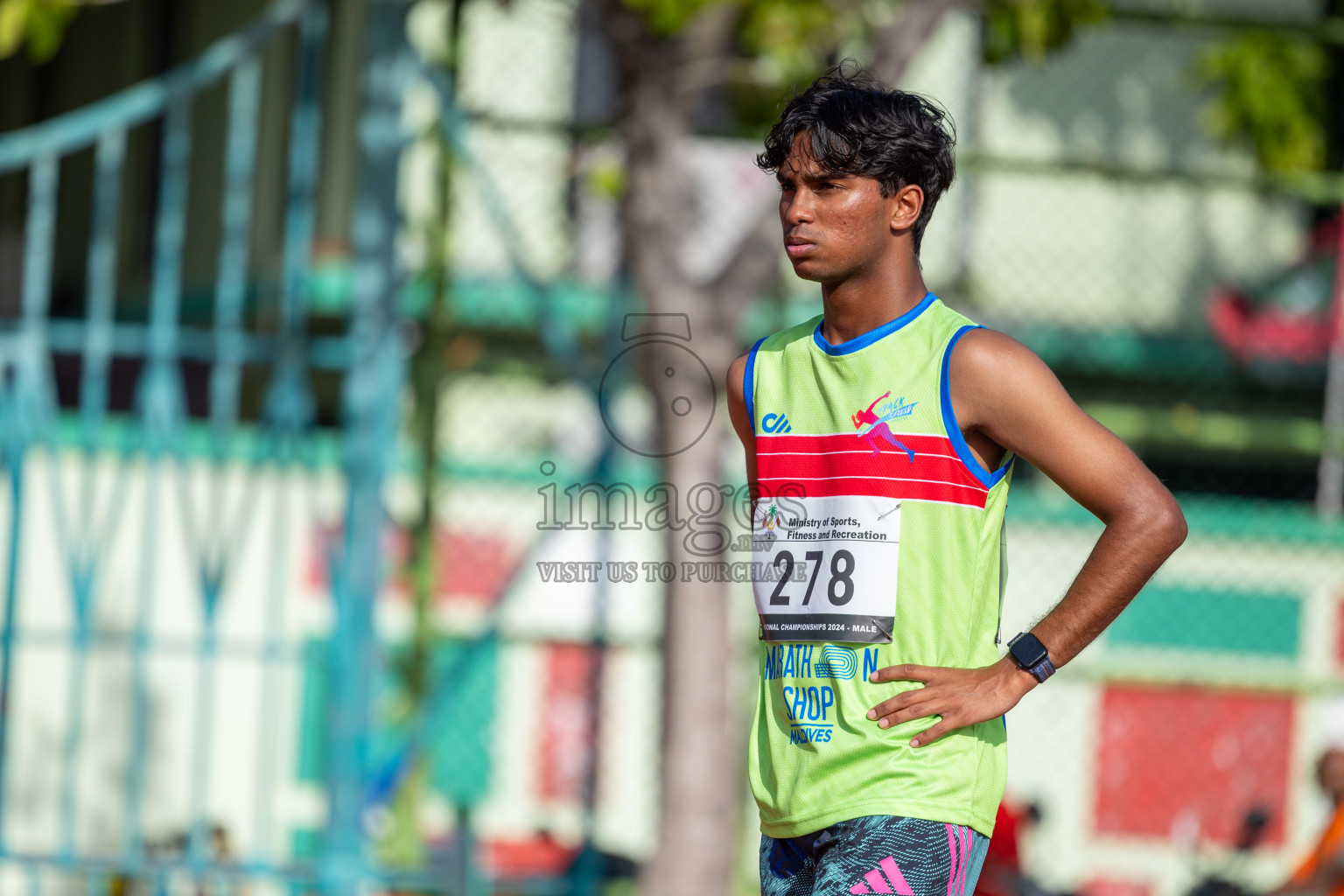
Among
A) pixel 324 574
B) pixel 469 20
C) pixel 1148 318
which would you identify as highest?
pixel 469 20

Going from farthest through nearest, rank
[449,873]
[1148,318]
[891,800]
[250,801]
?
1. [1148,318]
2. [250,801]
3. [449,873]
4. [891,800]

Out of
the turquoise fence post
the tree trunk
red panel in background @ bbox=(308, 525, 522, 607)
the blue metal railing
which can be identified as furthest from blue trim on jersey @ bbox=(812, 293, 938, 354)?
red panel in background @ bbox=(308, 525, 522, 607)

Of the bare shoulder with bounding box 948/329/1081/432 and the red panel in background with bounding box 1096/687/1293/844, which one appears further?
the red panel in background with bounding box 1096/687/1293/844

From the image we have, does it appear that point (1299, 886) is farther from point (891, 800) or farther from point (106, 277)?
point (106, 277)

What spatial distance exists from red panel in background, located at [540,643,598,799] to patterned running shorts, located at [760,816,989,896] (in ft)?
11.8

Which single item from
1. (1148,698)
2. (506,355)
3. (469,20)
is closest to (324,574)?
(506,355)

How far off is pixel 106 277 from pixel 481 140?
7.95 ft

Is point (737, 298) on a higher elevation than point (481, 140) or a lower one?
lower

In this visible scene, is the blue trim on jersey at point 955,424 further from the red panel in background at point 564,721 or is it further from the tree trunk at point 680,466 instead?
the red panel in background at point 564,721

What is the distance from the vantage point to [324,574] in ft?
19.6

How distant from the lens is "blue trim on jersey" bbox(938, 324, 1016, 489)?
2.20 meters

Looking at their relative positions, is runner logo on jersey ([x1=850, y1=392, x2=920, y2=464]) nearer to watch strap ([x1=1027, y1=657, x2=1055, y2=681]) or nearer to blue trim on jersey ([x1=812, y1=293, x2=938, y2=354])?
blue trim on jersey ([x1=812, y1=293, x2=938, y2=354])

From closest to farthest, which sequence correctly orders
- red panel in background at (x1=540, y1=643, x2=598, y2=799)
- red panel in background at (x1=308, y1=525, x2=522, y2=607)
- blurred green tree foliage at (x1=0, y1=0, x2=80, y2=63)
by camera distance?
blurred green tree foliage at (x1=0, y1=0, x2=80, y2=63) < red panel in background at (x1=540, y1=643, x2=598, y2=799) < red panel in background at (x1=308, y1=525, x2=522, y2=607)

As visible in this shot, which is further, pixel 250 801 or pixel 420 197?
pixel 420 197
